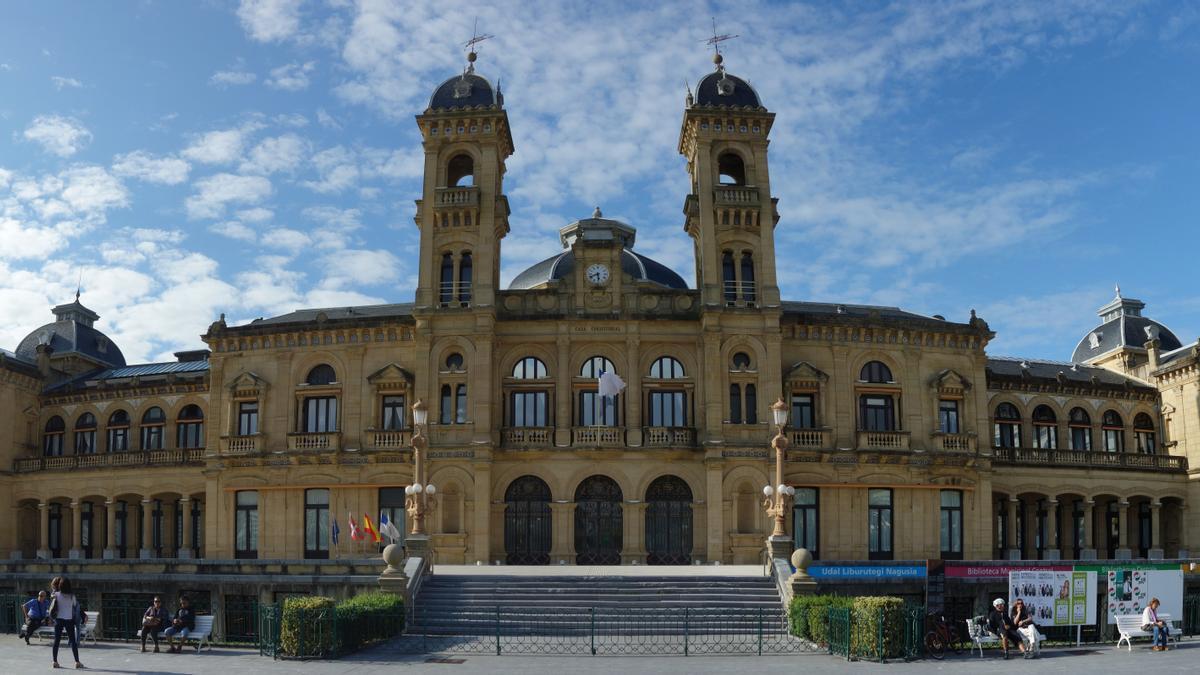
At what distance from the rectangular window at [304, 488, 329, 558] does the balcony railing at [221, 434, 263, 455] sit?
323 cm

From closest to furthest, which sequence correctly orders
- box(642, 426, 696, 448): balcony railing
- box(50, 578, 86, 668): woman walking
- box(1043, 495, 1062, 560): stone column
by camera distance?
1. box(50, 578, 86, 668): woman walking
2. box(642, 426, 696, 448): balcony railing
3. box(1043, 495, 1062, 560): stone column

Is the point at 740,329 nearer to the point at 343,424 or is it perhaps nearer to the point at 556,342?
the point at 556,342

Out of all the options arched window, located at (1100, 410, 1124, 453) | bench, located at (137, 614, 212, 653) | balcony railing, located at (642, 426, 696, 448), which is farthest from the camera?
arched window, located at (1100, 410, 1124, 453)

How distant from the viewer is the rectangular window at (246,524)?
168 ft

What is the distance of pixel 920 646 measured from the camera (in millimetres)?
28891

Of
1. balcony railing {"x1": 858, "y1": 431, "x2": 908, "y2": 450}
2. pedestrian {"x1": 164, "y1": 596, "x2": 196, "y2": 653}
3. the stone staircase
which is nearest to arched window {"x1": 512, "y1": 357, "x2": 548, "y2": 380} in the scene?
the stone staircase

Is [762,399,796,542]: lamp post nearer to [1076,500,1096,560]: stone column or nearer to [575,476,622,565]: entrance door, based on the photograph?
[575,476,622,565]: entrance door

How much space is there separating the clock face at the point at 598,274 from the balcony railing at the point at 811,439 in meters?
11.0

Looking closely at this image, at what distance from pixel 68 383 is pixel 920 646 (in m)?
50.9

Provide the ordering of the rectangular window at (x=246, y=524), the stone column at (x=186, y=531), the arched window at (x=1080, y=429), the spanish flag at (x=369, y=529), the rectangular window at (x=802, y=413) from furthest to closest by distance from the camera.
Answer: the arched window at (x=1080, y=429) < the stone column at (x=186, y=531) < the rectangular window at (x=246, y=524) < the rectangular window at (x=802, y=413) < the spanish flag at (x=369, y=529)

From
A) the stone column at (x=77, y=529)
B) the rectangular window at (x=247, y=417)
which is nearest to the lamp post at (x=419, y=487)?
the rectangular window at (x=247, y=417)

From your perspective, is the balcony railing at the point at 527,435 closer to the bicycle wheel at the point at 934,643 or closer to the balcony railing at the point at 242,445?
the balcony railing at the point at 242,445

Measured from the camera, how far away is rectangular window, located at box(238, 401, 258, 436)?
52.2m

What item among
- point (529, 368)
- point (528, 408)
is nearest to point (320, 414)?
point (528, 408)
